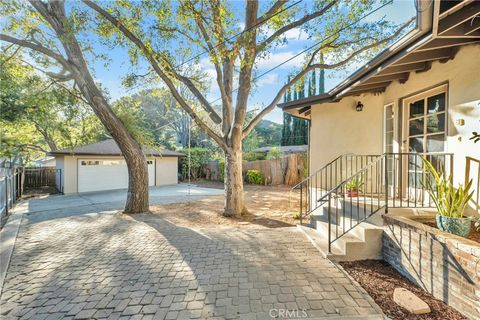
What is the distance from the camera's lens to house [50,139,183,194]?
11.8m

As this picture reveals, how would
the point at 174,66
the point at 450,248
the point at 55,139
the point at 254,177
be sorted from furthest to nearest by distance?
1. the point at 55,139
2. the point at 254,177
3. the point at 174,66
4. the point at 450,248

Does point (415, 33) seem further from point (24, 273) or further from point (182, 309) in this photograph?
point (24, 273)

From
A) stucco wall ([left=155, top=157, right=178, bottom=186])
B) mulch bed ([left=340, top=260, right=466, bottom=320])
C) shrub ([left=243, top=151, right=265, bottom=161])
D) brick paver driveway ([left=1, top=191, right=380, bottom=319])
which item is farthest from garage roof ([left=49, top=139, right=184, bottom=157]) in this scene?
mulch bed ([left=340, top=260, right=466, bottom=320])

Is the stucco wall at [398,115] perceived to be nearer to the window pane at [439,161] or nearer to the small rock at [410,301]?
the window pane at [439,161]

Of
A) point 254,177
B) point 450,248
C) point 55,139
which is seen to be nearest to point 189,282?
point 450,248

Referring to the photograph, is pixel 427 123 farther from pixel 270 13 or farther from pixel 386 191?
pixel 270 13

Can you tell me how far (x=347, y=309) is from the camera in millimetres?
2412

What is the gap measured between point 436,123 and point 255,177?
10868mm

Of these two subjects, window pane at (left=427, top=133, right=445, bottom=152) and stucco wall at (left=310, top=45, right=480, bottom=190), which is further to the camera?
window pane at (left=427, top=133, right=445, bottom=152)

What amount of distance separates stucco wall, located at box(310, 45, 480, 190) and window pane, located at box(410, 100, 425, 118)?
9.4 inches

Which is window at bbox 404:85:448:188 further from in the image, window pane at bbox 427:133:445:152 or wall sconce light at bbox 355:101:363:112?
wall sconce light at bbox 355:101:363:112

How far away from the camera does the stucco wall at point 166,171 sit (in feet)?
50.6

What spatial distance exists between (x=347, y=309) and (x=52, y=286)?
3737 millimetres

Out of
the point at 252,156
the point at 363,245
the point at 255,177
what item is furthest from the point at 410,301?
the point at 252,156
